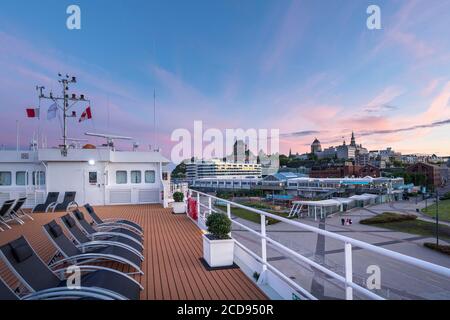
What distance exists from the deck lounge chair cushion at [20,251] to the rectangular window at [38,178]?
9.97 meters

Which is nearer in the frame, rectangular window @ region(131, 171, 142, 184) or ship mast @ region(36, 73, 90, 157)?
ship mast @ region(36, 73, 90, 157)

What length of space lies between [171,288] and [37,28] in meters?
12.6

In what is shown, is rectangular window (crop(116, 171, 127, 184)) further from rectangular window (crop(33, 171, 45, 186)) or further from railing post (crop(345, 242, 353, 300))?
railing post (crop(345, 242, 353, 300))

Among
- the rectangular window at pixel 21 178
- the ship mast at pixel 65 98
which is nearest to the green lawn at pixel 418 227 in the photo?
the ship mast at pixel 65 98

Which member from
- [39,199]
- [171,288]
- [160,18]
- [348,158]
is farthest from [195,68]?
[348,158]

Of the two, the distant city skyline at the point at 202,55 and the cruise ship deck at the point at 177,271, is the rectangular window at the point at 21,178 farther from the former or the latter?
the cruise ship deck at the point at 177,271

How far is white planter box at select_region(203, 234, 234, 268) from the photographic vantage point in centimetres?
361

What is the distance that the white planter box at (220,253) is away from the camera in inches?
142

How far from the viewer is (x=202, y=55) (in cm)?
1549

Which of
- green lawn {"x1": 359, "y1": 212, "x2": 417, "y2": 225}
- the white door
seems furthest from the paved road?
the white door

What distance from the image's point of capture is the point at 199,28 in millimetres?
12984

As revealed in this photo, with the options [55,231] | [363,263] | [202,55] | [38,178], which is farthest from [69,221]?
[363,263]

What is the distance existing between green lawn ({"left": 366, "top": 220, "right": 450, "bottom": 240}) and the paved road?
182cm

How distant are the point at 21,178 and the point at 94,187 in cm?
304
